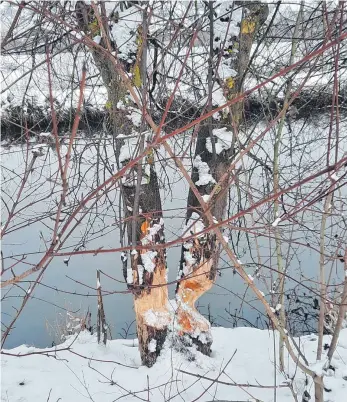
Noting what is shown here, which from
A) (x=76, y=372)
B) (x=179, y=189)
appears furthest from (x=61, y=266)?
(x=76, y=372)

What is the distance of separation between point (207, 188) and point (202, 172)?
0.14 m

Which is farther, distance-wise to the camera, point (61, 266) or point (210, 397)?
point (61, 266)

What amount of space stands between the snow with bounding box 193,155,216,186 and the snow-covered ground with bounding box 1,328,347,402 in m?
1.45

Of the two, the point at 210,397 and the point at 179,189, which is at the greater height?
the point at 179,189

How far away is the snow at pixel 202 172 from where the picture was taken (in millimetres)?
3754

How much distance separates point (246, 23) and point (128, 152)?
4.51 feet

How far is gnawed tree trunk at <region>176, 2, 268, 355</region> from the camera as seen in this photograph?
3.54 m

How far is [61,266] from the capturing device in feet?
24.0

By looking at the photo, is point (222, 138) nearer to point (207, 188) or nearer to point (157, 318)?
point (207, 188)

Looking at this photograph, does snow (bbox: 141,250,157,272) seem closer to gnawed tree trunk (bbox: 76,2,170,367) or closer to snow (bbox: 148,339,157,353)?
gnawed tree trunk (bbox: 76,2,170,367)

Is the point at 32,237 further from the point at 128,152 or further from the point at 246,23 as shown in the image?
the point at 246,23

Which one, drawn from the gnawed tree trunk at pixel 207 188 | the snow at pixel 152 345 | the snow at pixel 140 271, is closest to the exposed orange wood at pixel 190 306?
the gnawed tree trunk at pixel 207 188

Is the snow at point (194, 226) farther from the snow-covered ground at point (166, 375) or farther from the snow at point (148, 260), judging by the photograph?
the snow-covered ground at point (166, 375)

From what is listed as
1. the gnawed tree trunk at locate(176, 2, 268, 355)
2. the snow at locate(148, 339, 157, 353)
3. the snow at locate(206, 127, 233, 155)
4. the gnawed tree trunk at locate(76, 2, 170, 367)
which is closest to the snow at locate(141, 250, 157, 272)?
the gnawed tree trunk at locate(76, 2, 170, 367)
